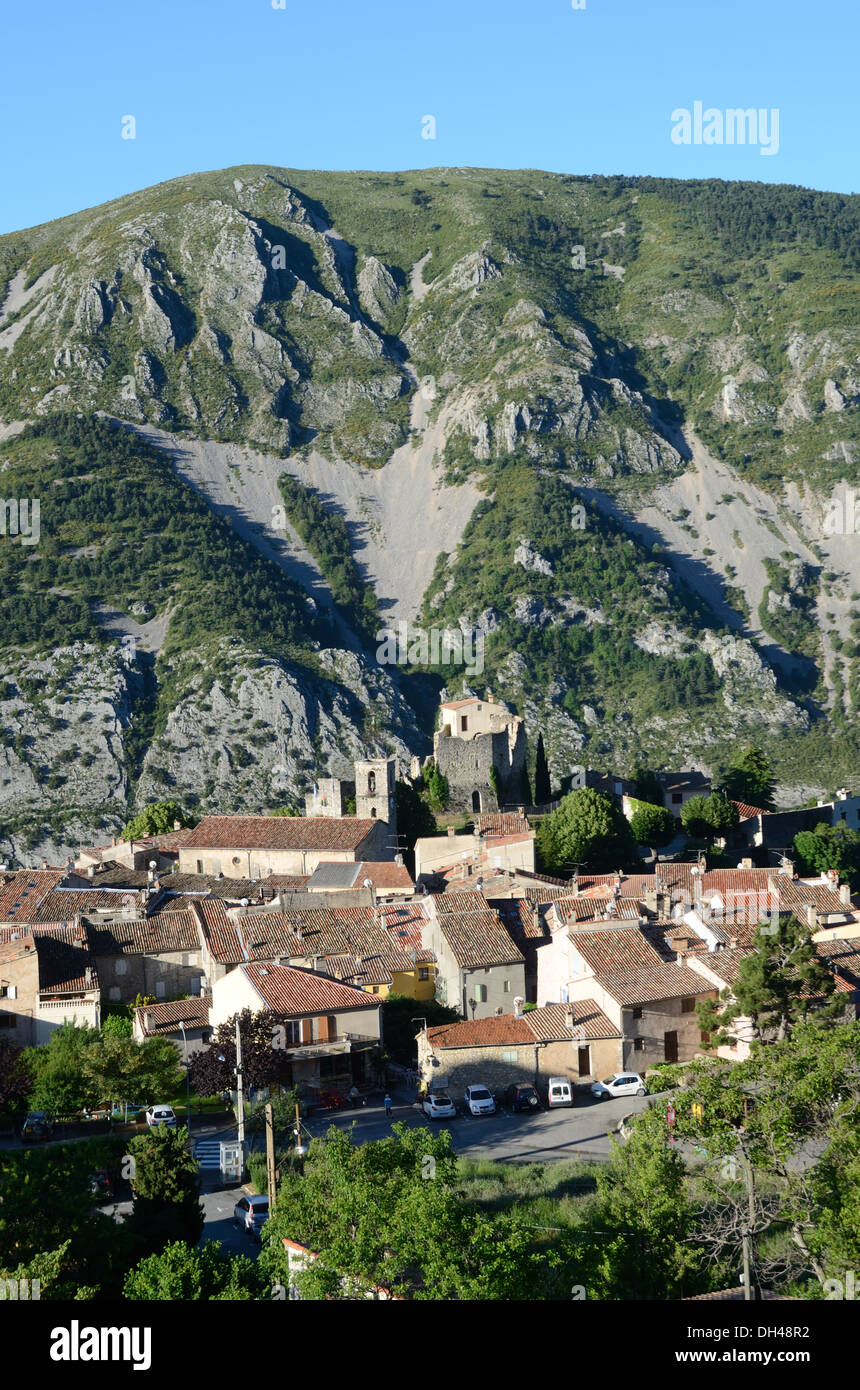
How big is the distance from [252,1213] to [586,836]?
44404 millimetres

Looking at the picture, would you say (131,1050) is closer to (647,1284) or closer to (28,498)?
(647,1284)

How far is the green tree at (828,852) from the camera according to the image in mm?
81500

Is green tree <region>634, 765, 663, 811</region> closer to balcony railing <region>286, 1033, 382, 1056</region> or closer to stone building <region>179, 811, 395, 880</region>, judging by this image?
stone building <region>179, 811, 395, 880</region>

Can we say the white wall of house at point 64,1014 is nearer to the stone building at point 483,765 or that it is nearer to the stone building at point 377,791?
the stone building at point 377,791

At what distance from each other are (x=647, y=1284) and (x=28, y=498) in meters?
178

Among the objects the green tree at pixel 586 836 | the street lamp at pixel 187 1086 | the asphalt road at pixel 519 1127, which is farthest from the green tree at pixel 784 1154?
the green tree at pixel 586 836

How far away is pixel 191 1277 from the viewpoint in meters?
25.8

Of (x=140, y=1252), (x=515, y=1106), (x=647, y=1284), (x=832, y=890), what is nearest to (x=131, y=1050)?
(x=515, y=1106)

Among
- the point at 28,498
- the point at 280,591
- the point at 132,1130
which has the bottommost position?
the point at 132,1130

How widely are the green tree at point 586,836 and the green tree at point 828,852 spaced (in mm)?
A: 9998

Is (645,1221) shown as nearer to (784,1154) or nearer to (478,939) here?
Result: (784,1154)

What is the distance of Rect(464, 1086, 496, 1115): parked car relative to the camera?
Result: 1650 inches

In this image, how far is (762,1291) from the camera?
26.6 meters

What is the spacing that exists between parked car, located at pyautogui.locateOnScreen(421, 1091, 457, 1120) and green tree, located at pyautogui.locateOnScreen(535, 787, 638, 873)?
32.9m
